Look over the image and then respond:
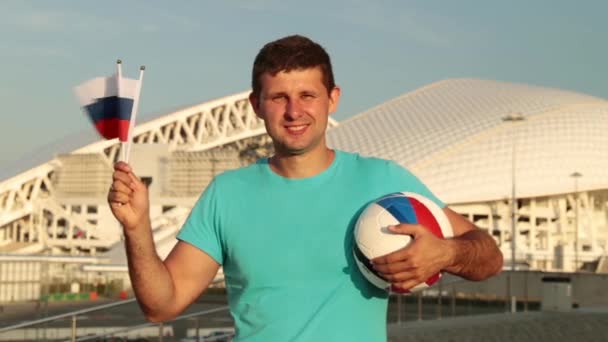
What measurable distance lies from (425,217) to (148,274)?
2.54 ft

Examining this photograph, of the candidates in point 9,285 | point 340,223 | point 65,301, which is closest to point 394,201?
point 340,223

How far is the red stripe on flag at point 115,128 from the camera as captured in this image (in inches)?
113

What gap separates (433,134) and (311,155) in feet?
214

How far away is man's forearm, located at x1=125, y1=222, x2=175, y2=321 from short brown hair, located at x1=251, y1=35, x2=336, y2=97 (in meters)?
0.57

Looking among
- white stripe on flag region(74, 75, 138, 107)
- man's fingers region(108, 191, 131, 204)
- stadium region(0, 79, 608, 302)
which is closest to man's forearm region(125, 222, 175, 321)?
man's fingers region(108, 191, 131, 204)

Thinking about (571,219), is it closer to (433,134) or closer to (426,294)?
(433,134)

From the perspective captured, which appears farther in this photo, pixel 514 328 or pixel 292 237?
pixel 514 328

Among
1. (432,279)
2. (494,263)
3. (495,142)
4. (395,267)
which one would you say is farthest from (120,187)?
(495,142)

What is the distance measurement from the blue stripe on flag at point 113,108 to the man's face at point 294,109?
1.35 ft

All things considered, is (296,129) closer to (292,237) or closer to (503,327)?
(292,237)

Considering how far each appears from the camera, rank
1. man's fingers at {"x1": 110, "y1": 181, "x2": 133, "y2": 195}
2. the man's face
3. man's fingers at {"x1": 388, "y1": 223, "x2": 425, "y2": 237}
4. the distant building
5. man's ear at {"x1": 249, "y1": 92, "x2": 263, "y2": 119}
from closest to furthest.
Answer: man's fingers at {"x1": 110, "y1": 181, "x2": 133, "y2": 195} < man's fingers at {"x1": 388, "y1": 223, "x2": 425, "y2": 237} < the man's face < man's ear at {"x1": 249, "y1": 92, "x2": 263, "y2": 119} < the distant building

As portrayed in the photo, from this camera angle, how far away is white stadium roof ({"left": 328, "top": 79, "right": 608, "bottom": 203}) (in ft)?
208

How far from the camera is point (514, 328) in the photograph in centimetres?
1217

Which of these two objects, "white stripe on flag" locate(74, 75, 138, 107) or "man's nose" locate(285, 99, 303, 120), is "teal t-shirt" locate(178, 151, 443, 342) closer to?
"man's nose" locate(285, 99, 303, 120)
